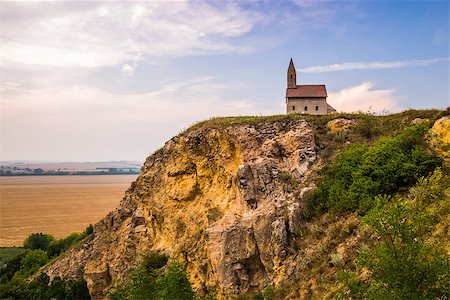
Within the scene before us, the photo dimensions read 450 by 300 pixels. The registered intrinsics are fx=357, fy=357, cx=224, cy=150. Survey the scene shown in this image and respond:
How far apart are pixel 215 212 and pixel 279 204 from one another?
16.6 feet

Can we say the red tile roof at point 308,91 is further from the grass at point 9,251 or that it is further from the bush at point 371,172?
the grass at point 9,251

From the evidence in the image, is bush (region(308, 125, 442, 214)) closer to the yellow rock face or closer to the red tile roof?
the yellow rock face

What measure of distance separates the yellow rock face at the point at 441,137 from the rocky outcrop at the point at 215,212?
664 centimetres

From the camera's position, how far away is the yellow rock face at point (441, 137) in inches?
621

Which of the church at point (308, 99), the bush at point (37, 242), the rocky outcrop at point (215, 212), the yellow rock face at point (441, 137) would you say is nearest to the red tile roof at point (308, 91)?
the church at point (308, 99)

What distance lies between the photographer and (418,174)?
15539 mm

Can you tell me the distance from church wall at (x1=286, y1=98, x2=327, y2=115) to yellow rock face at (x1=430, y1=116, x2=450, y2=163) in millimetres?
15511

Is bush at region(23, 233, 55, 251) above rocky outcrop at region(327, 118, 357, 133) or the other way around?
the other way around

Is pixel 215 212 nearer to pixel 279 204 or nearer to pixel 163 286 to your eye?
pixel 279 204

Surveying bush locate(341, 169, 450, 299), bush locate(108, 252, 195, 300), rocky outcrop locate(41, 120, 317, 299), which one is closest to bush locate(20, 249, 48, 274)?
rocky outcrop locate(41, 120, 317, 299)

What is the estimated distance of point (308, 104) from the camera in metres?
32.9

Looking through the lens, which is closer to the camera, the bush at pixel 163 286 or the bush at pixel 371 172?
the bush at pixel 371 172

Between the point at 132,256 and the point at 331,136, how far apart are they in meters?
17.5

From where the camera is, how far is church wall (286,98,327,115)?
32.7m
